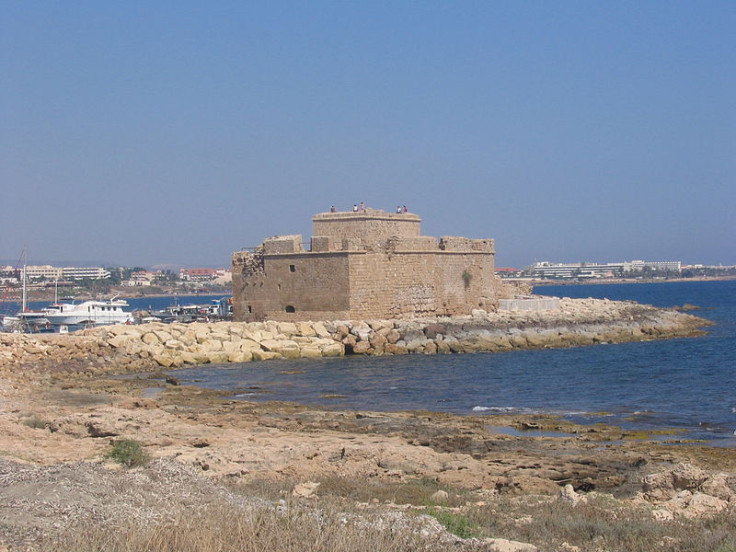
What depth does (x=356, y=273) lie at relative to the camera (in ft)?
79.7

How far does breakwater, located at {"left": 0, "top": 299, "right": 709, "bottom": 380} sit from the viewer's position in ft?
66.3

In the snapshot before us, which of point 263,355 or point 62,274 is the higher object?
point 62,274

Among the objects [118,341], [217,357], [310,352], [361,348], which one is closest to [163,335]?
[118,341]

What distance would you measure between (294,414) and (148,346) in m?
9.49

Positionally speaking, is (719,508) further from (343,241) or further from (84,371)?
(343,241)

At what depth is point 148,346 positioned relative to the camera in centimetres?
2136

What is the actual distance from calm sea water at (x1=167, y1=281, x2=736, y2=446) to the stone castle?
9.37 feet

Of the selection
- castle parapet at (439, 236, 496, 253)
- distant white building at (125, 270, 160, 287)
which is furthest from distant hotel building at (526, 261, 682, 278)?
castle parapet at (439, 236, 496, 253)

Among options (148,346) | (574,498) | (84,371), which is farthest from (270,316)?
(574,498)

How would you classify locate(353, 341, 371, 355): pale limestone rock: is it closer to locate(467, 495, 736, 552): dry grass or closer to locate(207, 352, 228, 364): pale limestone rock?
locate(207, 352, 228, 364): pale limestone rock

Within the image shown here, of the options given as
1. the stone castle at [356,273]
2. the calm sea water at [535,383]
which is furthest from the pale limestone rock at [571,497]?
the stone castle at [356,273]

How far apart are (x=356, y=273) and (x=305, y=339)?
2611 mm

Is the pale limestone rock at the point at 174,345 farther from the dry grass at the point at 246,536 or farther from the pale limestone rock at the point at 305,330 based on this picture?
the dry grass at the point at 246,536

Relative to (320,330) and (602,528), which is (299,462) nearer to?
(602,528)
